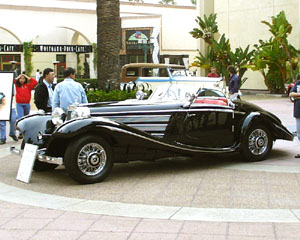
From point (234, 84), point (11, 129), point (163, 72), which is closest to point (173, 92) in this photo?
point (11, 129)

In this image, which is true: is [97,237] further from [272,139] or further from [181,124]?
[272,139]

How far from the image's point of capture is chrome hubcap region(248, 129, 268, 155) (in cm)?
895

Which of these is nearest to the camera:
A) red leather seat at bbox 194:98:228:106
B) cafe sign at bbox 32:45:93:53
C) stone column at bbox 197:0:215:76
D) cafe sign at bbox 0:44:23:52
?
red leather seat at bbox 194:98:228:106

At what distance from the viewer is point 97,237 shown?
509 cm

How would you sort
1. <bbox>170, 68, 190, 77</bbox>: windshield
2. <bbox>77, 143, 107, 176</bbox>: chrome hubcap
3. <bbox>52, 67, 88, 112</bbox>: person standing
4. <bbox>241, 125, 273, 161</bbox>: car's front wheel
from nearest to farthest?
<bbox>77, 143, 107, 176</bbox>: chrome hubcap
<bbox>241, 125, 273, 161</bbox>: car's front wheel
<bbox>52, 67, 88, 112</bbox>: person standing
<bbox>170, 68, 190, 77</bbox>: windshield

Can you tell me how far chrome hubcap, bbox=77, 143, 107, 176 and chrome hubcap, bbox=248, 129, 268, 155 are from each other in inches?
111

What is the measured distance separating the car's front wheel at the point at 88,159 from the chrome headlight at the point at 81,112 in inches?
15.8

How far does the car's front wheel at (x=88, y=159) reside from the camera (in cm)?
721

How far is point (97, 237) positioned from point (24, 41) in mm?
39168

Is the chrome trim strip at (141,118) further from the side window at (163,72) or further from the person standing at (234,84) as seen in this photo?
the side window at (163,72)

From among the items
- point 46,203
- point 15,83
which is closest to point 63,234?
point 46,203

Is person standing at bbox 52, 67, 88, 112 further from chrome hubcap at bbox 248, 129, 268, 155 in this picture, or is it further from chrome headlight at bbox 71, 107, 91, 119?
chrome hubcap at bbox 248, 129, 268, 155

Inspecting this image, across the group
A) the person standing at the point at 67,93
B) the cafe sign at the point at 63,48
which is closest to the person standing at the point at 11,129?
the person standing at the point at 67,93

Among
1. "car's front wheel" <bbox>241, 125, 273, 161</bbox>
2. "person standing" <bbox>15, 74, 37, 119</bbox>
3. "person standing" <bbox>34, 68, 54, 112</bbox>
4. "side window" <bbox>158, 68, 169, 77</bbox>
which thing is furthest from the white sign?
"side window" <bbox>158, 68, 169, 77</bbox>
